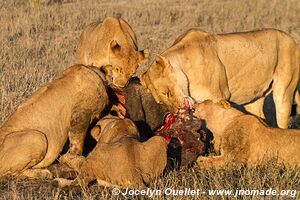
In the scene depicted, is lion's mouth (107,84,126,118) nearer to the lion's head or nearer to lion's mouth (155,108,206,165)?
the lion's head

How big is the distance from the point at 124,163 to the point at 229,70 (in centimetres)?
294

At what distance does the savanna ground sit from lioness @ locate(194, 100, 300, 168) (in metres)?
0.22

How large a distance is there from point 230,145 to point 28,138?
219 centimetres

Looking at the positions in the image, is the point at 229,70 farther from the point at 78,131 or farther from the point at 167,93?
the point at 78,131

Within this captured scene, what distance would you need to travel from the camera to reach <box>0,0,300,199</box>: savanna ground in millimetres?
6043

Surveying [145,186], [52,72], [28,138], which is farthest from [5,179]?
[52,72]

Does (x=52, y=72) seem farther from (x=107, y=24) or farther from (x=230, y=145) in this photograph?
(x=230, y=145)

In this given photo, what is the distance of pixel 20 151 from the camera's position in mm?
6629

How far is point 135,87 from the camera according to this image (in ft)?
26.2

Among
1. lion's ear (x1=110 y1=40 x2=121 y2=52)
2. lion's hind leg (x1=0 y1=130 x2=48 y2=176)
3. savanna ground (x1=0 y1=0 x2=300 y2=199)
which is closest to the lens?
savanna ground (x1=0 y1=0 x2=300 y2=199)

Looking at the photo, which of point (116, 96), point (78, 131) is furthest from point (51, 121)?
point (116, 96)

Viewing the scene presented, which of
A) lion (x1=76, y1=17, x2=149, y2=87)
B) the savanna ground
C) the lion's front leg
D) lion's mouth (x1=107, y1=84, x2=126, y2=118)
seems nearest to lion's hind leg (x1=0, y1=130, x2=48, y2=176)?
the savanna ground

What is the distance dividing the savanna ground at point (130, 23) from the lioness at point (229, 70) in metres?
1.43

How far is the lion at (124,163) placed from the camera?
5.86 m
